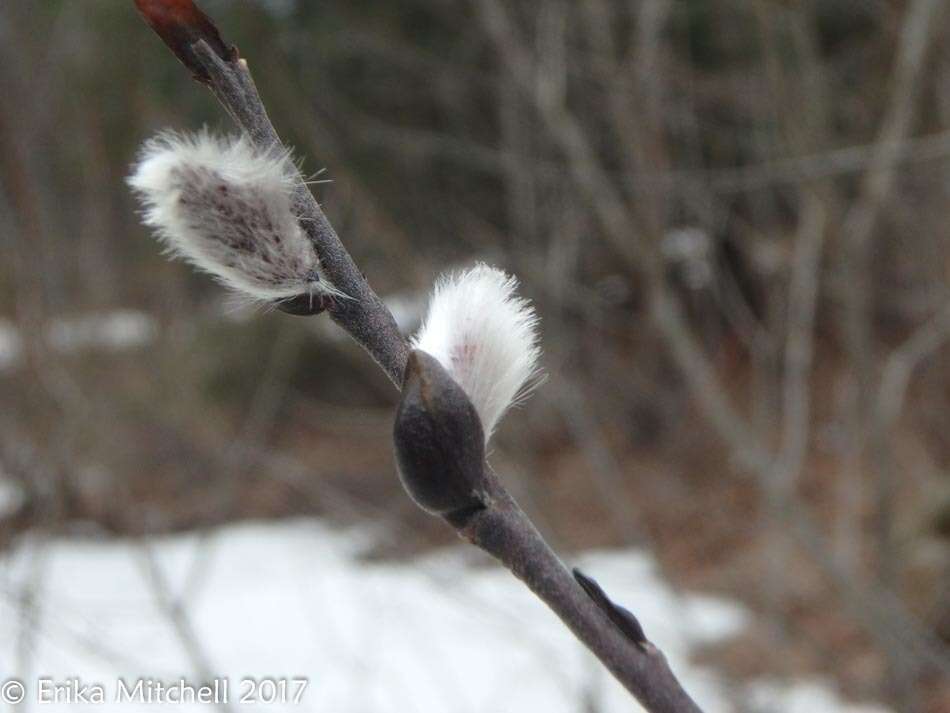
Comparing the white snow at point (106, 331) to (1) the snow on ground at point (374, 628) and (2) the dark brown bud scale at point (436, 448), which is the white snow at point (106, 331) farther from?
(2) the dark brown bud scale at point (436, 448)

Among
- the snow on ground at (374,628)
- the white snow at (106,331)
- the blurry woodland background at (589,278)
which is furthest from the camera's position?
the white snow at (106,331)

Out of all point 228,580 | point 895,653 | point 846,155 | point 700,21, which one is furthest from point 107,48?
point 895,653

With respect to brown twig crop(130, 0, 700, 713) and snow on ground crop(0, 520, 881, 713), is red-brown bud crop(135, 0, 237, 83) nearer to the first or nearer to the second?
brown twig crop(130, 0, 700, 713)

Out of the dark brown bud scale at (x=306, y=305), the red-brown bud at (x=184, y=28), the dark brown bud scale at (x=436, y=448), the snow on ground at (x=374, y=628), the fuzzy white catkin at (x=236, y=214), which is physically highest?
the snow on ground at (x=374, y=628)

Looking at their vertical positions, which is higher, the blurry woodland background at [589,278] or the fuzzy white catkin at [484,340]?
the blurry woodland background at [589,278]

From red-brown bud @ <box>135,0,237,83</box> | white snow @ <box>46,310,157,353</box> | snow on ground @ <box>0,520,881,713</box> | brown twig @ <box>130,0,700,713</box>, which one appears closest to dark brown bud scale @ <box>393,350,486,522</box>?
brown twig @ <box>130,0,700,713</box>

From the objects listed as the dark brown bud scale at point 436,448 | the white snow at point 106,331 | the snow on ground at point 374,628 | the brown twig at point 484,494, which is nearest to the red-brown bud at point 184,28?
the brown twig at point 484,494

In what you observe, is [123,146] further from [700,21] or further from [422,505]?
[422,505]
